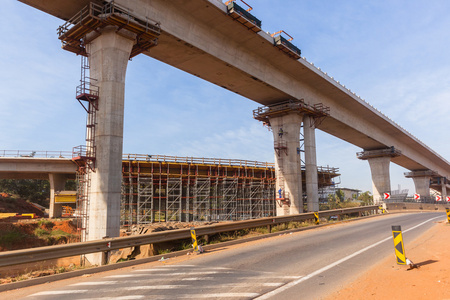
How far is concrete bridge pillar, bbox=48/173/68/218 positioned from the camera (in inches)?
1763

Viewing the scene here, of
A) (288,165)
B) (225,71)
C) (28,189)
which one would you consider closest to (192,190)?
(288,165)

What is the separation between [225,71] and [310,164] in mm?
14893

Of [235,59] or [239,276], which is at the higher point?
[235,59]

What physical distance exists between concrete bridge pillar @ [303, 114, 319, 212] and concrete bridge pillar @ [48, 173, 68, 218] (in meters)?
35.5

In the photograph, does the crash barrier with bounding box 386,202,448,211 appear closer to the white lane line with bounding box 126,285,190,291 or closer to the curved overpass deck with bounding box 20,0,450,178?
the curved overpass deck with bounding box 20,0,450,178

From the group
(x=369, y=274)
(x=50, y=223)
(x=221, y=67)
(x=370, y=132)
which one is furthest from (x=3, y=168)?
(x=370, y=132)

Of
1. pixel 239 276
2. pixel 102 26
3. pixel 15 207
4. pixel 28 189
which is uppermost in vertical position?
pixel 102 26

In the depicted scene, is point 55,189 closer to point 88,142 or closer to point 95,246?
point 88,142

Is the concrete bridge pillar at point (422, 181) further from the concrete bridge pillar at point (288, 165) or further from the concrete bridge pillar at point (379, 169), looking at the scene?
the concrete bridge pillar at point (288, 165)

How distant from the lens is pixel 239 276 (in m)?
8.05

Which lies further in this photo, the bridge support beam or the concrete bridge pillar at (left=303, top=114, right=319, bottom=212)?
the concrete bridge pillar at (left=303, top=114, right=319, bottom=212)

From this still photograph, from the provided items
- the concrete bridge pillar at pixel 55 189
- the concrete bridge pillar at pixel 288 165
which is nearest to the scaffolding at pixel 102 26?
the concrete bridge pillar at pixel 288 165

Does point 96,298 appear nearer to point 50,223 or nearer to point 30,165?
point 50,223

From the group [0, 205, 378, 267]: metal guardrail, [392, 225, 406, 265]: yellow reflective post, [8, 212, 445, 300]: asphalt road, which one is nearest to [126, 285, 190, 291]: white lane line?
[8, 212, 445, 300]: asphalt road
